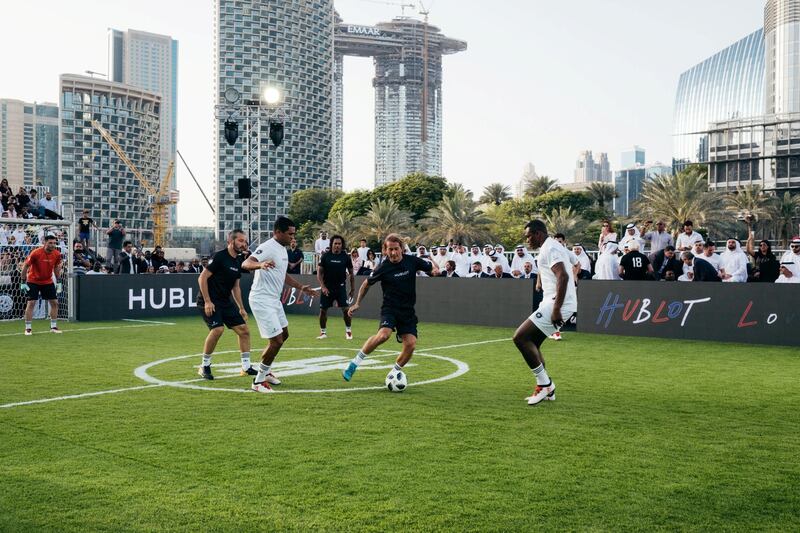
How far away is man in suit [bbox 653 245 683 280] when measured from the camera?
19197 mm

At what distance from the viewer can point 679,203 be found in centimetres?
6981

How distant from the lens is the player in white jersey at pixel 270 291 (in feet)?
33.0

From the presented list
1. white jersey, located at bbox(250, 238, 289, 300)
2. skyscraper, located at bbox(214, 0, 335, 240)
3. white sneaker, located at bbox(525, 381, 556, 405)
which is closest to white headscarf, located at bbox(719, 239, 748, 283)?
white sneaker, located at bbox(525, 381, 556, 405)

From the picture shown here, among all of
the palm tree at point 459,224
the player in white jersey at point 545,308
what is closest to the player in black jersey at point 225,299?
the player in white jersey at point 545,308

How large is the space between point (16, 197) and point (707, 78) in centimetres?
18649

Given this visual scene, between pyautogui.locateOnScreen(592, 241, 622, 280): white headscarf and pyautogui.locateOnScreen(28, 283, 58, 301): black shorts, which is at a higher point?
pyautogui.locateOnScreen(592, 241, 622, 280): white headscarf

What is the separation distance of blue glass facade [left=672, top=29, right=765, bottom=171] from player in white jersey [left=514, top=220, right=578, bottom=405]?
167960mm

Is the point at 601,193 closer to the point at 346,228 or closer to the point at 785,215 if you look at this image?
the point at 785,215

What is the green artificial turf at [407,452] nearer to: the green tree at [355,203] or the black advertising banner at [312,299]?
the black advertising banner at [312,299]

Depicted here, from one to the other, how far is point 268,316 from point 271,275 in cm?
57

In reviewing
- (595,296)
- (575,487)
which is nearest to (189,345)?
(595,296)

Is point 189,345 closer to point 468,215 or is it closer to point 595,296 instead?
point 595,296

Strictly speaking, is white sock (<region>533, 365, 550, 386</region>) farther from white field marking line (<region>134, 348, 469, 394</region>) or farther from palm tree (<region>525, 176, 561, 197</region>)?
palm tree (<region>525, 176, 561, 197</region>)

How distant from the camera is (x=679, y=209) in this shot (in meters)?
68.9
